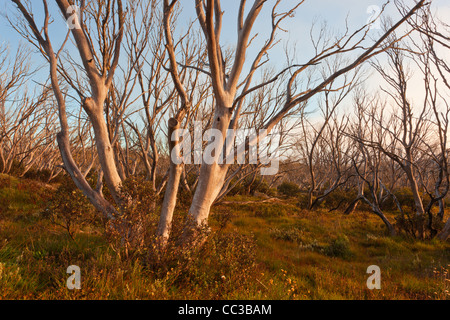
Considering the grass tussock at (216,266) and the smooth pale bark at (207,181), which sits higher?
the smooth pale bark at (207,181)

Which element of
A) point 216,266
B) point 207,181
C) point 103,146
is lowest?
point 216,266

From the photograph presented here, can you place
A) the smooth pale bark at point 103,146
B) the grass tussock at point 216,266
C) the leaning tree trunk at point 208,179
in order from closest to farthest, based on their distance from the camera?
the grass tussock at point 216,266
the smooth pale bark at point 103,146
the leaning tree trunk at point 208,179

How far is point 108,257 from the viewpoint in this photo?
3256 millimetres

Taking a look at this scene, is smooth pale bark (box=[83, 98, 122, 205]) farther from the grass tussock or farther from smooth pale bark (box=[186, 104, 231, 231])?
smooth pale bark (box=[186, 104, 231, 231])

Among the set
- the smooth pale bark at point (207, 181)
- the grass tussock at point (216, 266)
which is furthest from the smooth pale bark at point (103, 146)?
the smooth pale bark at point (207, 181)

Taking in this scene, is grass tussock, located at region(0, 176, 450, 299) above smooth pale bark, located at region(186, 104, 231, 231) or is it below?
below

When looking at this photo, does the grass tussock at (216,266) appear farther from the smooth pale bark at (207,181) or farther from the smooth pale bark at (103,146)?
the smooth pale bark at (103,146)

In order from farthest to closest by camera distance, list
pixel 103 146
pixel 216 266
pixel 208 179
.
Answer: pixel 208 179, pixel 103 146, pixel 216 266

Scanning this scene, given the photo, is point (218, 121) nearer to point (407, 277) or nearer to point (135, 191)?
point (135, 191)

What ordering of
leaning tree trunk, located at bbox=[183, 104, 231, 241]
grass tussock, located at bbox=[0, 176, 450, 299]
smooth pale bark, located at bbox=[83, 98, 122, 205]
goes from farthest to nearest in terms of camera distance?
leaning tree trunk, located at bbox=[183, 104, 231, 241]
smooth pale bark, located at bbox=[83, 98, 122, 205]
grass tussock, located at bbox=[0, 176, 450, 299]

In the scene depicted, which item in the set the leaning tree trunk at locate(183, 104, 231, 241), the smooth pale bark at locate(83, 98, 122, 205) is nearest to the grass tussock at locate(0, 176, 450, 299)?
the leaning tree trunk at locate(183, 104, 231, 241)

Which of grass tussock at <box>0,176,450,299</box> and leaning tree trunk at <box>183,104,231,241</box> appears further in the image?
leaning tree trunk at <box>183,104,231,241</box>

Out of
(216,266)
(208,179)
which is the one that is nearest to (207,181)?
(208,179)

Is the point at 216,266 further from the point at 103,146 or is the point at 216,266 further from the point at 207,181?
the point at 103,146
